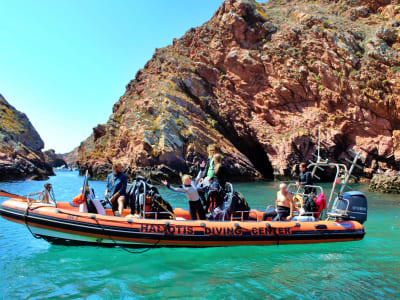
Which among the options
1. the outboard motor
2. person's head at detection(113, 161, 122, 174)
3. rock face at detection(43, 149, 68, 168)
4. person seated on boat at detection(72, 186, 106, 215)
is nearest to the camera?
person seated on boat at detection(72, 186, 106, 215)

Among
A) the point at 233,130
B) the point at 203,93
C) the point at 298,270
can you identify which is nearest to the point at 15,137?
the point at 203,93

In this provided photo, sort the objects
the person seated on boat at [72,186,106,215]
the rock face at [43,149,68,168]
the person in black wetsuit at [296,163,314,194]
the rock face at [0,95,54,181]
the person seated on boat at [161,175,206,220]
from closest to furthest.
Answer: the person seated on boat at [161,175,206,220] → the person seated on boat at [72,186,106,215] → the person in black wetsuit at [296,163,314,194] → the rock face at [0,95,54,181] → the rock face at [43,149,68,168]

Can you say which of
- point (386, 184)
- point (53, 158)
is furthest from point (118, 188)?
point (53, 158)

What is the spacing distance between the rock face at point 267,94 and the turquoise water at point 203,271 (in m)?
21.8

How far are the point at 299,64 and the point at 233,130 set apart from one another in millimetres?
11967

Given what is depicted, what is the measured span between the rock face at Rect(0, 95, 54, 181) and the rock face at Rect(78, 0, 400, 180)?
287 inches

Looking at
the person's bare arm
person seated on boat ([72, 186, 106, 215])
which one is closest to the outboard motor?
the person's bare arm

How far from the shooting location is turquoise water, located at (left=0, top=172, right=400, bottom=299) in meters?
4.81

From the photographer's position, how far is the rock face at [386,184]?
2088cm

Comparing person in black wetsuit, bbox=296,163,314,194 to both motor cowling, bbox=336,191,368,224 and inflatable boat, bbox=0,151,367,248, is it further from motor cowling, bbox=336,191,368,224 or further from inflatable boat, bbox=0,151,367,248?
inflatable boat, bbox=0,151,367,248

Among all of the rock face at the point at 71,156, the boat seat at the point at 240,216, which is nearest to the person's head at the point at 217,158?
the boat seat at the point at 240,216

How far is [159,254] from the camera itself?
6809 millimetres

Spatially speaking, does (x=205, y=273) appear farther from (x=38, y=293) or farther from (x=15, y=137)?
(x=15, y=137)

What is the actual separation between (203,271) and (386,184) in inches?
833
